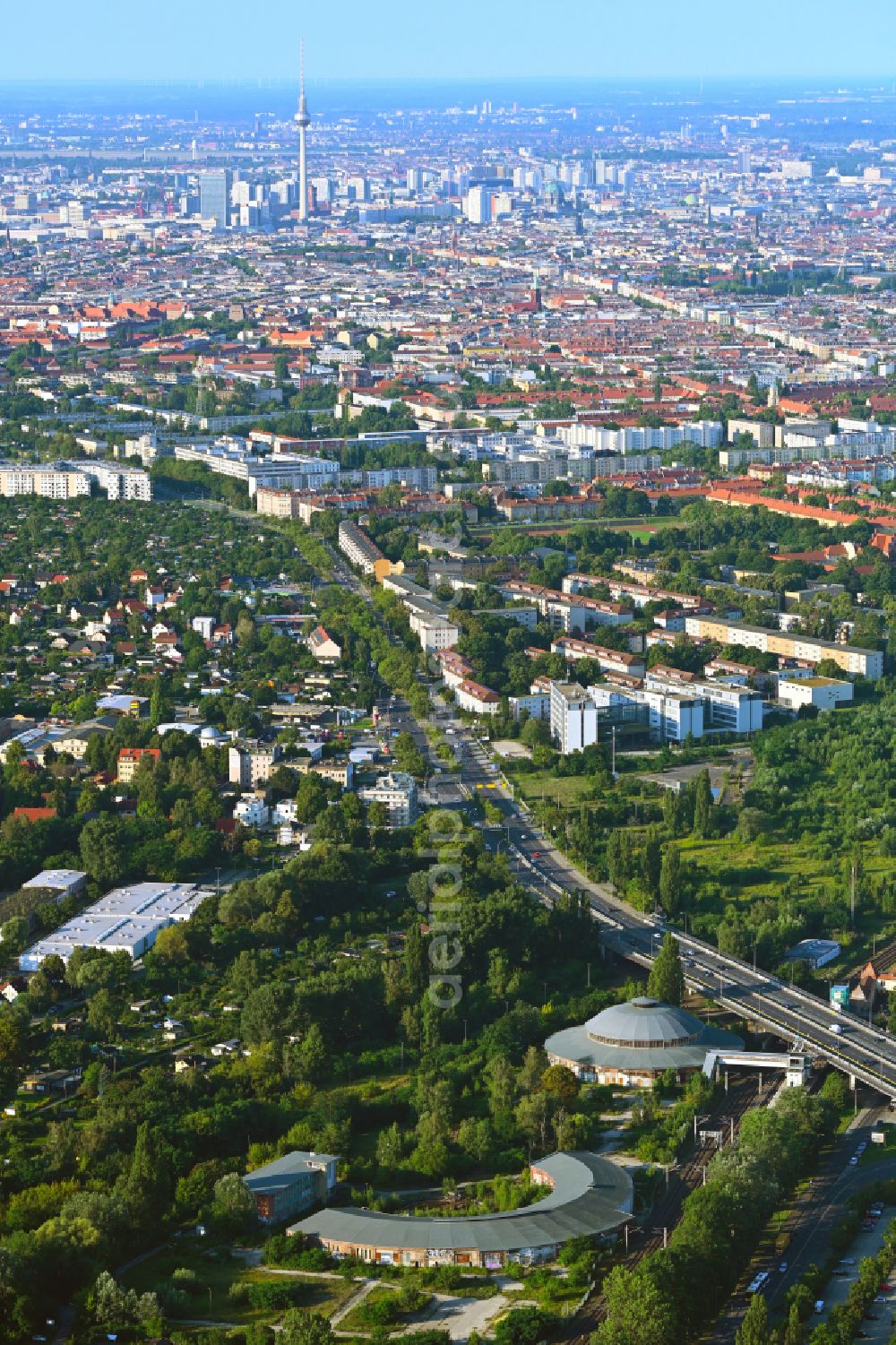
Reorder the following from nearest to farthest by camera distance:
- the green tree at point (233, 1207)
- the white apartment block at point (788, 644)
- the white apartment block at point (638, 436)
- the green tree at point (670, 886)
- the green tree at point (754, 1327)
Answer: the green tree at point (754, 1327)
the green tree at point (233, 1207)
the green tree at point (670, 886)
the white apartment block at point (788, 644)
the white apartment block at point (638, 436)

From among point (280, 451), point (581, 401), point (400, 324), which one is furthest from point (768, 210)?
point (280, 451)

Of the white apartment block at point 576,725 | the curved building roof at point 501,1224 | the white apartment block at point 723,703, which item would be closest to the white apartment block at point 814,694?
the white apartment block at point 723,703

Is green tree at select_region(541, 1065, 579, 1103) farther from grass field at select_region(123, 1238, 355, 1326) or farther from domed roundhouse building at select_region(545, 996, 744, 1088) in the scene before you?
grass field at select_region(123, 1238, 355, 1326)

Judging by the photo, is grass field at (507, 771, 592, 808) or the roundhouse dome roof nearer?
the roundhouse dome roof

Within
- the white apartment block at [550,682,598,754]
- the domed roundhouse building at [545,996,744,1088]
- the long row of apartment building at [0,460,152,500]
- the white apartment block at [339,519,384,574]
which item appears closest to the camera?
the domed roundhouse building at [545,996,744,1088]

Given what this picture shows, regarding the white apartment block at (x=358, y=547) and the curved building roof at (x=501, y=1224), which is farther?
the white apartment block at (x=358, y=547)

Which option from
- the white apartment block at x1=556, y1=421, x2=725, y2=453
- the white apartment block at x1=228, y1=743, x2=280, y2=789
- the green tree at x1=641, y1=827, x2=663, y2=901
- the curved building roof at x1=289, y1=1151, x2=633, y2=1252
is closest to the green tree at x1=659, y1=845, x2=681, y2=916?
the green tree at x1=641, y1=827, x2=663, y2=901

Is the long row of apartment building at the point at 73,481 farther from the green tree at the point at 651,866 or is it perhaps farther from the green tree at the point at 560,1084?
the green tree at the point at 560,1084

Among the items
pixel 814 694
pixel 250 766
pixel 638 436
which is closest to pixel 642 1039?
pixel 250 766

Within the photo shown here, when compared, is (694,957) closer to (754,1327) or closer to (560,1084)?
(560,1084)
